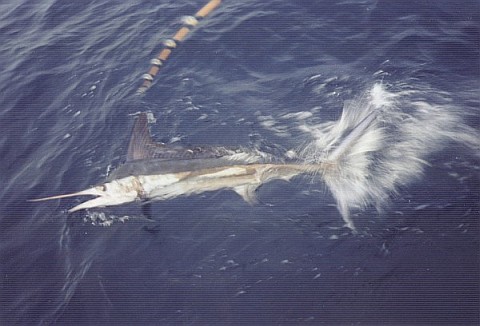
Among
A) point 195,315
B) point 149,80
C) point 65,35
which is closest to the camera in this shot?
point 195,315

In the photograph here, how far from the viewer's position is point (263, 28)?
10.6 meters

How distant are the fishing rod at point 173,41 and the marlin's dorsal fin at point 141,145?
6.50ft

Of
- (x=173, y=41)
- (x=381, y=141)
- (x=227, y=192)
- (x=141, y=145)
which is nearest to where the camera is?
(x=227, y=192)

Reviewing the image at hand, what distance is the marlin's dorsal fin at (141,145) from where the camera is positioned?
788cm

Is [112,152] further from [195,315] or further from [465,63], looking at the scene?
[465,63]

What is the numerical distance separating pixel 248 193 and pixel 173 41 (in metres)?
5.74

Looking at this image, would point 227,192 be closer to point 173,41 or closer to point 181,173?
point 181,173

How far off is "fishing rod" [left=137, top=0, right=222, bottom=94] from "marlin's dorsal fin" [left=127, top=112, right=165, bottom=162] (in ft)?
6.50

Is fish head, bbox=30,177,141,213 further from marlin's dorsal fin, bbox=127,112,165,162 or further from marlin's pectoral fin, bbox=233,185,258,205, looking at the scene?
marlin's pectoral fin, bbox=233,185,258,205

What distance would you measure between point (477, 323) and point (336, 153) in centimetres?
351

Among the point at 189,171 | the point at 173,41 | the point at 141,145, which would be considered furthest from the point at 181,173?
the point at 173,41

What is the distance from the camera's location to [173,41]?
10.9m

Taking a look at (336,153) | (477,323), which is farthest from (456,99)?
(477,323)

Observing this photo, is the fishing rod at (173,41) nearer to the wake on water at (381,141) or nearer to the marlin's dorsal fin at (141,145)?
the marlin's dorsal fin at (141,145)
